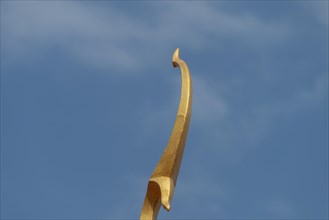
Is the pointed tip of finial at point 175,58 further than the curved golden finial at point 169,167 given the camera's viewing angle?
Yes

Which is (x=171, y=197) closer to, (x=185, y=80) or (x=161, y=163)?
(x=161, y=163)

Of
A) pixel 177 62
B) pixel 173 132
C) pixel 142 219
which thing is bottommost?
pixel 142 219

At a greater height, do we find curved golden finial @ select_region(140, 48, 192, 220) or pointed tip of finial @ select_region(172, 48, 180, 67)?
pointed tip of finial @ select_region(172, 48, 180, 67)

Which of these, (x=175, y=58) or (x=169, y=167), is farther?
(x=175, y=58)

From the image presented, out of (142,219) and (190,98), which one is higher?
(190,98)

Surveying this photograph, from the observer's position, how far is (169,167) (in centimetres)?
1484

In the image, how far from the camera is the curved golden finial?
1480 centimetres

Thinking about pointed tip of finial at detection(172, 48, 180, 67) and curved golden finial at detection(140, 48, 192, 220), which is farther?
pointed tip of finial at detection(172, 48, 180, 67)

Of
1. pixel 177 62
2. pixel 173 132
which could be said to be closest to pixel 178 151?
pixel 173 132

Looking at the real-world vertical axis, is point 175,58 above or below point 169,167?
above

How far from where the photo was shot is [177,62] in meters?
15.9

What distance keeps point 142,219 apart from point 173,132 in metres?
1.36

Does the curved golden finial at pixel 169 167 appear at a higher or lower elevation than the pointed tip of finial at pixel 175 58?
lower

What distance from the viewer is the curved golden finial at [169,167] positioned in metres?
14.8
